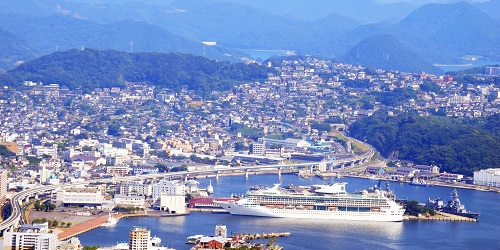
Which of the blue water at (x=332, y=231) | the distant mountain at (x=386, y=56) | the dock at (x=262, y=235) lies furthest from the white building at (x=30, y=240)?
the distant mountain at (x=386, y=56)

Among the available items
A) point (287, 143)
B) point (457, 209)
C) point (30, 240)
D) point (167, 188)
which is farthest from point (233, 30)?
point (30, 240)

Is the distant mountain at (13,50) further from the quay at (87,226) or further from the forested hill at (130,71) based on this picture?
the quay at (87,226)

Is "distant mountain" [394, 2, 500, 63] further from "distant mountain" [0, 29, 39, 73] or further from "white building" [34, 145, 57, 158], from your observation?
"white building" [34, 145, 57, 158]

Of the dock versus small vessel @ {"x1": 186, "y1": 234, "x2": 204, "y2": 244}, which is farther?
the dock

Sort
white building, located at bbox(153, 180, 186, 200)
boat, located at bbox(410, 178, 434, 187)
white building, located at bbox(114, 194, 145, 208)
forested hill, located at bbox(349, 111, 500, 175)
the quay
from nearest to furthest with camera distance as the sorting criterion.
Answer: the quay → white building, located at bbox(114, 194, 145, 208) → white building, located at bbox(153, 180, 186, 200) → boat, located at bbox(410, 178, 434, 187) → forested hill, located at bbox(349, 111, 500, 175)

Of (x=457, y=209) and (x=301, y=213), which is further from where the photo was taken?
(x=457, y=209)

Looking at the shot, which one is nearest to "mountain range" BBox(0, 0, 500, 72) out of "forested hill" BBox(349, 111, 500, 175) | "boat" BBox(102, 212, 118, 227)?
"forested hill" BBox(349, 111, 500, 175)

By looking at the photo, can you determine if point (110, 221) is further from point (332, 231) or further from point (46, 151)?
point (46, 151)
